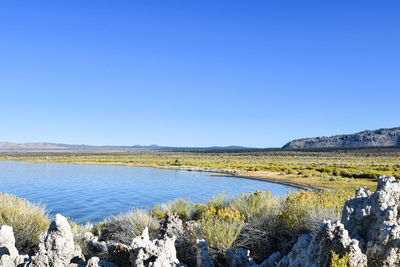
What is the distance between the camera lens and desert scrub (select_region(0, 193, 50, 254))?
6906 mm

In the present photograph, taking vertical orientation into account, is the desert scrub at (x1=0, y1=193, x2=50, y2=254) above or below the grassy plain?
above

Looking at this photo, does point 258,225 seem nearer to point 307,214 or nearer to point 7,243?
point 307,214

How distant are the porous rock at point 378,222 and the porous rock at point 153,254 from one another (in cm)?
243

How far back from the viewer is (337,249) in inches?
138

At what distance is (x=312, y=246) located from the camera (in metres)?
3.68

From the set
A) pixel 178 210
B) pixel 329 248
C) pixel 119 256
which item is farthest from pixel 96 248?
pixel 329 248

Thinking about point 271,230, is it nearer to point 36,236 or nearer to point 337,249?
point 337,249

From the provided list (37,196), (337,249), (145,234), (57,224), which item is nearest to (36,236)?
(57,224)

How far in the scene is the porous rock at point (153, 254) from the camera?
4277mm

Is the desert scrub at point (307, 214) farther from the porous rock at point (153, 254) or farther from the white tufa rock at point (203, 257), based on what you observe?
the porous rock at point (153, 254)

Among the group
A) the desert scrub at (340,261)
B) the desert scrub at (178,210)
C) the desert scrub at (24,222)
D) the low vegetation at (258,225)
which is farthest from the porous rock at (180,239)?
the desert scrub at (178,210)

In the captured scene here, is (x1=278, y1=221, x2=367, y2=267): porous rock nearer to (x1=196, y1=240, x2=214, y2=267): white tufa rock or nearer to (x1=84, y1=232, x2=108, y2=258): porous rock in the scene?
(x1=196, y1=240, x2=214, y2=267): white tufa rock

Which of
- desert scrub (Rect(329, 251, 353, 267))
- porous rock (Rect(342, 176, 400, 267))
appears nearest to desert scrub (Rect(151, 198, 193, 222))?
porous rock (Rect(342, 176, 400, 267))

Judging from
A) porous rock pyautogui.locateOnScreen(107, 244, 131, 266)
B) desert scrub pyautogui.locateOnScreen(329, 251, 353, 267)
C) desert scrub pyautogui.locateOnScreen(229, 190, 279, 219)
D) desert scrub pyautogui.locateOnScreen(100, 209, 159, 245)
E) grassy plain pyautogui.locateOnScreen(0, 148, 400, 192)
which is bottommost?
grassy plain pyautogui.locateOnScreen(0, 148, 400, 192)
